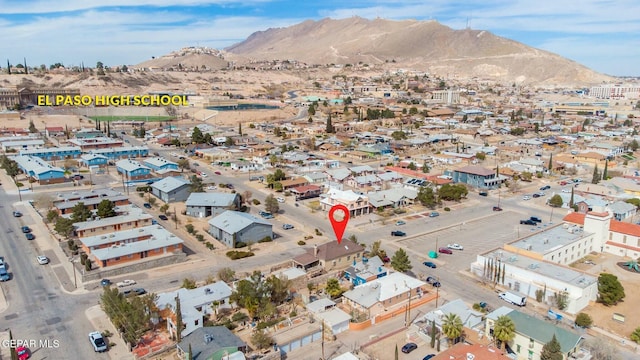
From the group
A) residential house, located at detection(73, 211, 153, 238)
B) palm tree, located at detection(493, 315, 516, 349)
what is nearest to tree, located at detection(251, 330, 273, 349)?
palm tree, located at detection(493, 315, 516, 349)

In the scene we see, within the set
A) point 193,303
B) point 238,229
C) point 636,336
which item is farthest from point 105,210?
point 636,336

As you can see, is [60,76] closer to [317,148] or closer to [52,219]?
[317,148]

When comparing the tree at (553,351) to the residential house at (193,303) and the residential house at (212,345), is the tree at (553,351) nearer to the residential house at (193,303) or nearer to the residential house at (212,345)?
the residential house at (212,345)

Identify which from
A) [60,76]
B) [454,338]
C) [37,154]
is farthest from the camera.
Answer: [60,76]

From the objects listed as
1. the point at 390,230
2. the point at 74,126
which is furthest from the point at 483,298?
the point at 74,126

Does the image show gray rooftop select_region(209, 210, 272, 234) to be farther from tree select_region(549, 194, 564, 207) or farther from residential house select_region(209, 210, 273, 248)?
tree select_region(549, 194, 564, 207)
